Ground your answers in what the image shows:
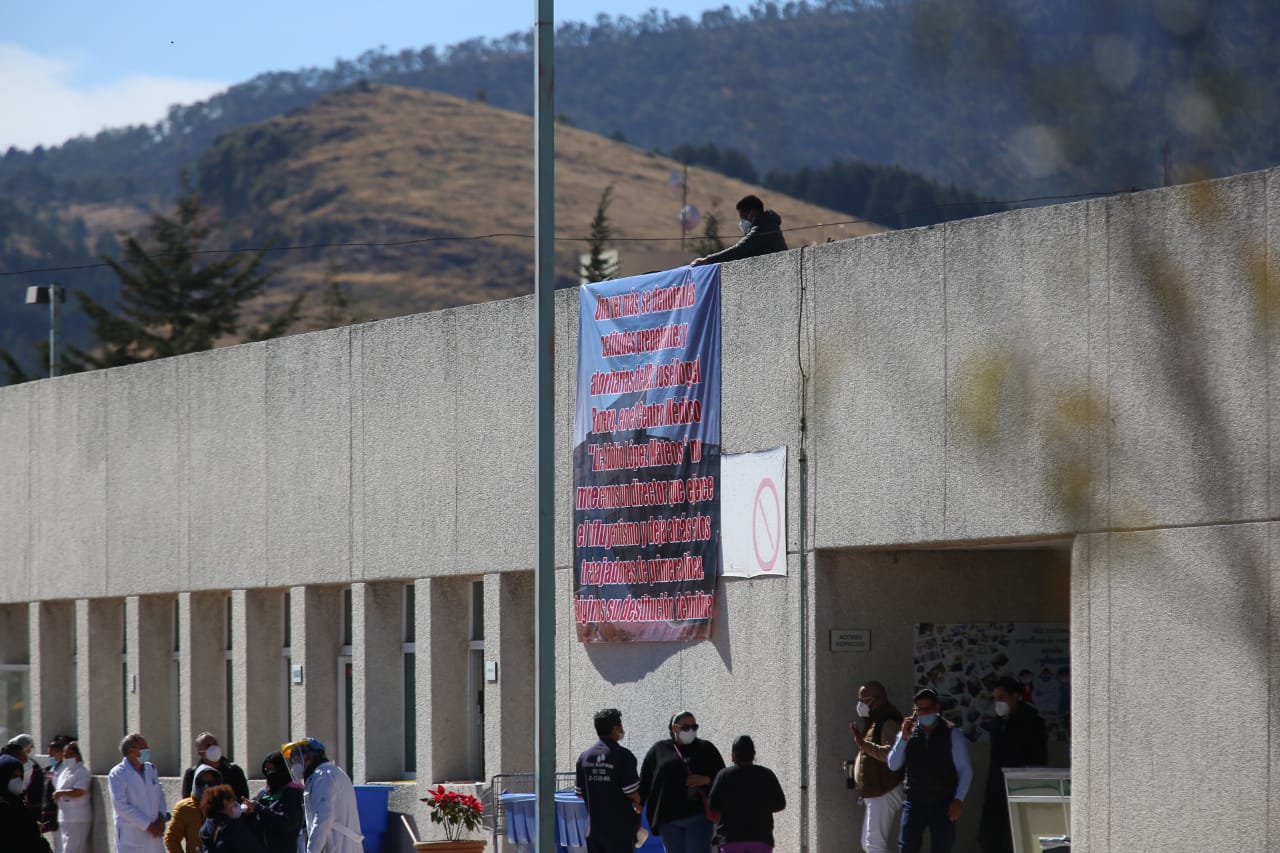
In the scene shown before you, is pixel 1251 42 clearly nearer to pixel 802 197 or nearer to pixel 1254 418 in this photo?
pixel 1254 418

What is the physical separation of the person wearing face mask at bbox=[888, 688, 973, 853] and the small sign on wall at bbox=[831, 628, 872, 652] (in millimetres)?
1306

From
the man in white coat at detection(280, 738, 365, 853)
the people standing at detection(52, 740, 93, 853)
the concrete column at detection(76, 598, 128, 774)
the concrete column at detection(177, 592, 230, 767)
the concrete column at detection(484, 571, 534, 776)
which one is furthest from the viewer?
the concrete column at detection(76, 598, 128, 774)

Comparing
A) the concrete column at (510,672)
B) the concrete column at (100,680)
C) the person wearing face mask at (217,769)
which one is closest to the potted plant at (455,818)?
the concrete column at (510,672)

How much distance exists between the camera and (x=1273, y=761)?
11.9m

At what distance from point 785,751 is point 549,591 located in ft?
12.4

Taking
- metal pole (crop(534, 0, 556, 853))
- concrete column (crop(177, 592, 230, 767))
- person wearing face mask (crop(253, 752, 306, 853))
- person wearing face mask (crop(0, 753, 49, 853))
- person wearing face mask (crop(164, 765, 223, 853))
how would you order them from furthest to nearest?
1. concrete column (crop(177, 592, 230, 767))
2. person wearing face mask (crop(164, 765, 223, 853))
3. person wearing face mask (crop(253, 752, 306, 853))
4. metal pole (crop(534, 0, 556, 853))
5. person wearing face mask (crop(0, 753, 49, 853))

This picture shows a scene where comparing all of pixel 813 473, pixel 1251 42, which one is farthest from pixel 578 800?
pixel 1251 42

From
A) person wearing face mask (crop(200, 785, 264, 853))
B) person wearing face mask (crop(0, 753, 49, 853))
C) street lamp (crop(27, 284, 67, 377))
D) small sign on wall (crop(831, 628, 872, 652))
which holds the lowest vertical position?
person wearing face mask (crop(200, 785, 264, 853))

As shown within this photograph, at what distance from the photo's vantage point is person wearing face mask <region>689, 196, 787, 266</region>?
55.9 ft

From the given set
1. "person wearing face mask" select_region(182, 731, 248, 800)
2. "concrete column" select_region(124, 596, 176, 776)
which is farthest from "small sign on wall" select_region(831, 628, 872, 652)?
"concrete column" select_region(124, 596, 176, 776)

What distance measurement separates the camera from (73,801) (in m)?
23.7

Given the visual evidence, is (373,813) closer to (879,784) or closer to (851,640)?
(851,640)

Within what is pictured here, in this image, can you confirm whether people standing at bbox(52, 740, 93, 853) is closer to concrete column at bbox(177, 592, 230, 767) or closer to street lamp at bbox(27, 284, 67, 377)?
concrete column at bbox(177, 592, 230, 767)

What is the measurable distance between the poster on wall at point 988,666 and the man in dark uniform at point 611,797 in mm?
2682
